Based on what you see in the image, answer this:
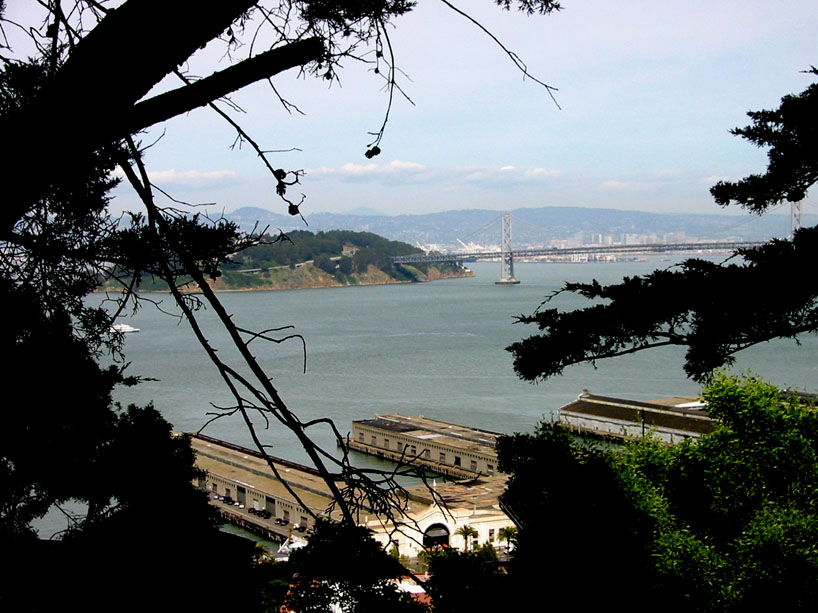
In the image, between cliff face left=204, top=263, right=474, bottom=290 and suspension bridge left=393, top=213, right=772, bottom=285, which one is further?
cliff face left=204, top=263, right=474, bottom=290

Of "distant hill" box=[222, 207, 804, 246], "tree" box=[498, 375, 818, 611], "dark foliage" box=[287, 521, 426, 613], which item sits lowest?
"tree" box=[498, 375, 818, 611]

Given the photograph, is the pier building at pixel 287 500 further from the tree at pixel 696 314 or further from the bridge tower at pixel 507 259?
the bridge tower at pixel 507 259

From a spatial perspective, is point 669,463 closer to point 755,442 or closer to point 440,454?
point 755,442

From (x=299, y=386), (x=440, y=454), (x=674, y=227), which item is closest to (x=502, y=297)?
(x=299, y=386)

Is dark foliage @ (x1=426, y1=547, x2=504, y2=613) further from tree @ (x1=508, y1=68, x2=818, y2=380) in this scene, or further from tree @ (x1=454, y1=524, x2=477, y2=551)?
tree @ (x1=454, y1=524, x2=477, y2=551)

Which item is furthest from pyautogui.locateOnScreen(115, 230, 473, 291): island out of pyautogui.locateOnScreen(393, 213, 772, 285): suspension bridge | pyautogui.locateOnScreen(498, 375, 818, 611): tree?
pyautogui.locateOnScreen(498, 375, 818, 611): tree
